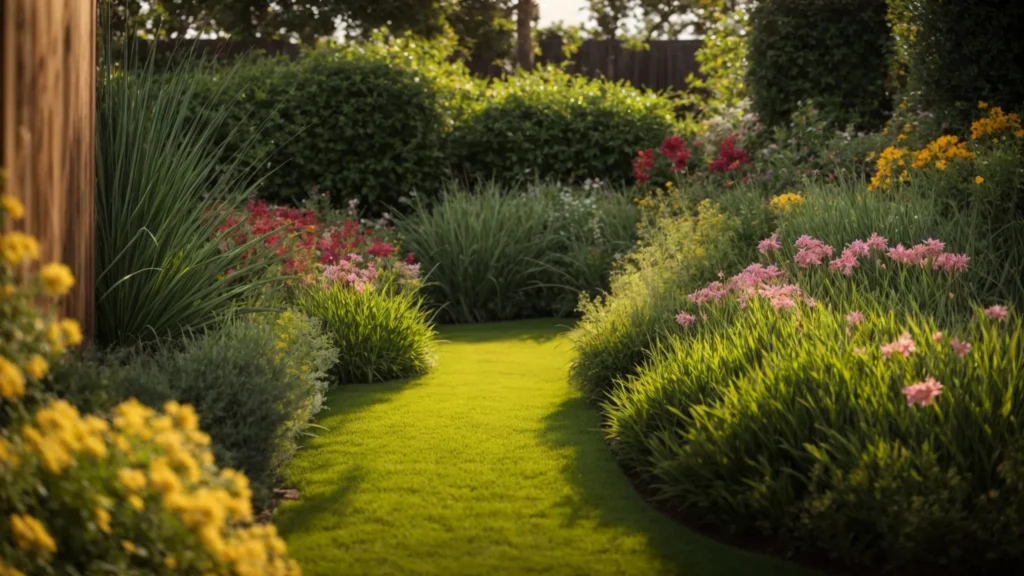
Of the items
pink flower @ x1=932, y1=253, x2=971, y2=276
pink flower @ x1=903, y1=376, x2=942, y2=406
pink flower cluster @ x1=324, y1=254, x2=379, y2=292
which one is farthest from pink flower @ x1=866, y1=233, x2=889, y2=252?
pink flower cluster @ x1=324, y1=254, x2=379, y2=292

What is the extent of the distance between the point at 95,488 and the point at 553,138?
987 centimetres

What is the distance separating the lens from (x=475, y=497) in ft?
13.4

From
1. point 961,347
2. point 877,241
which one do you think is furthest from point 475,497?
point 877,241

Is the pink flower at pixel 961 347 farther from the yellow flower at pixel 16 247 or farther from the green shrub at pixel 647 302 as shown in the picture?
the yellow flower at pixel 16 247

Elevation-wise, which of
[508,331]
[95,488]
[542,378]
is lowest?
[508,331]

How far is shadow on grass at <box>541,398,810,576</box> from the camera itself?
136 inches

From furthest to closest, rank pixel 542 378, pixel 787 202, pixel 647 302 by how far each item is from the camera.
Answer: pixel 787 202
pixel 542 378
pixel 647 302

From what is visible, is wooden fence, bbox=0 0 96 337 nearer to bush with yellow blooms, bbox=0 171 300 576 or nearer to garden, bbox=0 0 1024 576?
garden, bbox=0 0 1024 576

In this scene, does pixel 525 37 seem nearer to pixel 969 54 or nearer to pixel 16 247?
pixel 969 54

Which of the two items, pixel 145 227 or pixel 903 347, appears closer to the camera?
pixel 903 347

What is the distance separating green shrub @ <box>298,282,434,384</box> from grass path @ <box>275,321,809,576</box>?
0.95 ft

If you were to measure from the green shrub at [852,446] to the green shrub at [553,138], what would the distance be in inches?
298

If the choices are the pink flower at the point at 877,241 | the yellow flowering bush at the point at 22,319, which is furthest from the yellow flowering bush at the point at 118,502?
the pink flower at the point at 877,241

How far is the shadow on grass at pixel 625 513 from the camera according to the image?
345cm
